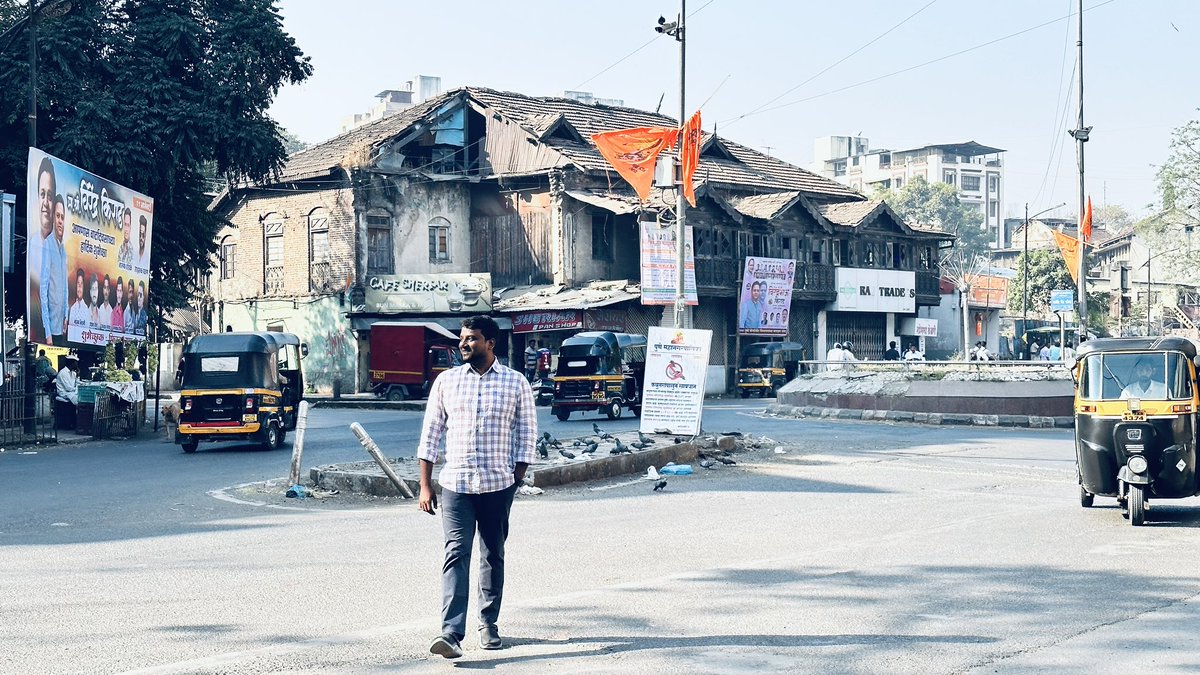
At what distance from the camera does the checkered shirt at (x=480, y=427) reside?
23.3ft

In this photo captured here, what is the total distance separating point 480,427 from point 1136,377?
812 centimetres

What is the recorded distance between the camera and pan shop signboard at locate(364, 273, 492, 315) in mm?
47719

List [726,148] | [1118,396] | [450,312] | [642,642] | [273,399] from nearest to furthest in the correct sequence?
1. [642,642]
2. [1118,396]
3. [273,399]
4. [450,312]
5. [726,148]

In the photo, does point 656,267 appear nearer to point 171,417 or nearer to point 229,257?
point 171,417

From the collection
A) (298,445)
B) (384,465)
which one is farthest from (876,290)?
(384,465)

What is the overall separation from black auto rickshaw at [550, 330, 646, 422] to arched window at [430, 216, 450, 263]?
2085 centimetres

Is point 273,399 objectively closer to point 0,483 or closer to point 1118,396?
point 0,483

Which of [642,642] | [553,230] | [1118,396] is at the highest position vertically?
[553,230]

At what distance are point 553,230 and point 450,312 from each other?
5.17m

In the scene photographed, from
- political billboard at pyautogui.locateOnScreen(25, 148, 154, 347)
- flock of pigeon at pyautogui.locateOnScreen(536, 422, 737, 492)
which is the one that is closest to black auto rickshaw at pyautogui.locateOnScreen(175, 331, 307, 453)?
political billboard at pyautogui.locateOnScreen(25, 148, 154, 347)

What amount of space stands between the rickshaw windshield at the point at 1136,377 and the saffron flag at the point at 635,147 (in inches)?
505

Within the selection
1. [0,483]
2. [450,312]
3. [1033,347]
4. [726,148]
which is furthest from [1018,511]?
[1033,347]

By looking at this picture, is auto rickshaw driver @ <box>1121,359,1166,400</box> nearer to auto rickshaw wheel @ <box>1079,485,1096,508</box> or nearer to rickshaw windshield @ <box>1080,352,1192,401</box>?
rickshaw windshield @ <box>1080,352,1192,401</box>

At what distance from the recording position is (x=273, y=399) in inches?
927
